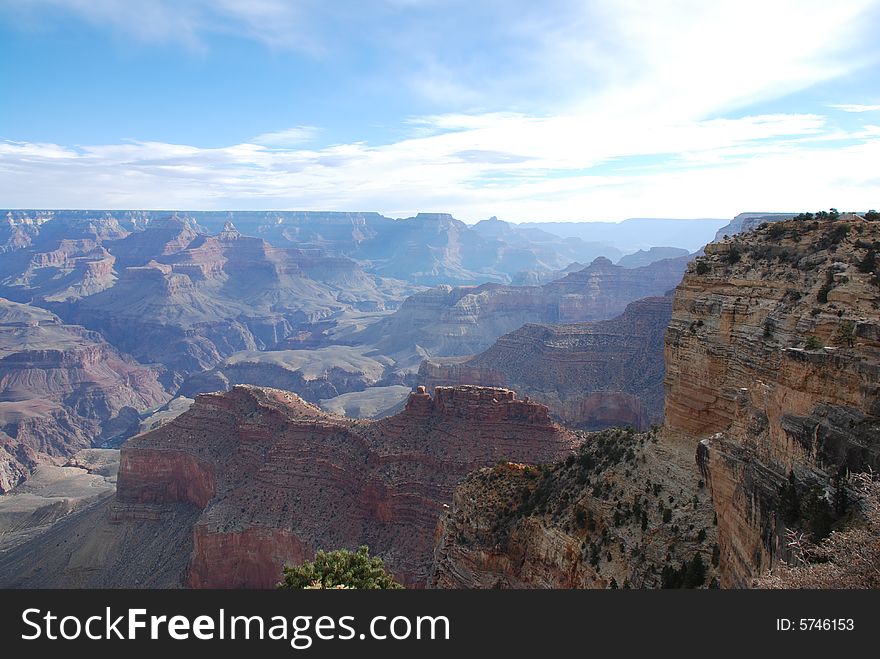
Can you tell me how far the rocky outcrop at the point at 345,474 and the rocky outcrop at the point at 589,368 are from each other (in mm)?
36299

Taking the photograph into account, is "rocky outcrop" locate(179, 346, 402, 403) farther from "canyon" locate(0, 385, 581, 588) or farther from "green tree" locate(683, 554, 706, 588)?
"green tree" locate(683, 554, 706, 588)

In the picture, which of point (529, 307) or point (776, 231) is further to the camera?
point (529, 307)

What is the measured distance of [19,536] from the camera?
67.6 m

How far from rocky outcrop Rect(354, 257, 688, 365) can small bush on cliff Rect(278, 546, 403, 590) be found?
15170 centimetres

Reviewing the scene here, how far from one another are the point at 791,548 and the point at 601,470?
1313 centimetres

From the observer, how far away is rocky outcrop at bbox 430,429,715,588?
64.5ft

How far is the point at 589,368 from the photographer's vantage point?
96188mm

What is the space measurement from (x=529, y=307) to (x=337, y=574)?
17067 cm

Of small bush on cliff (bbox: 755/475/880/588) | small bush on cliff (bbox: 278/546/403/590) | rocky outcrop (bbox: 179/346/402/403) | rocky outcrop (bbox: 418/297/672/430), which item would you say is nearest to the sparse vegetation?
small bush on cliff (bbox: 755/475/880/588)

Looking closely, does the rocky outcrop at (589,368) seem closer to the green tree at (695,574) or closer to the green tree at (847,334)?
the green tree at (695,574)

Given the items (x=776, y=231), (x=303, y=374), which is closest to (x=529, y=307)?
(x=303, y=374)

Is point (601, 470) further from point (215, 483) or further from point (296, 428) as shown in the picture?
point (215, 483)

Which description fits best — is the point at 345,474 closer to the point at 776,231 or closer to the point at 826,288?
the point at 776,231

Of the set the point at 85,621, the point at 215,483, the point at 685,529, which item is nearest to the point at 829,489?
→ the point at 685,529
